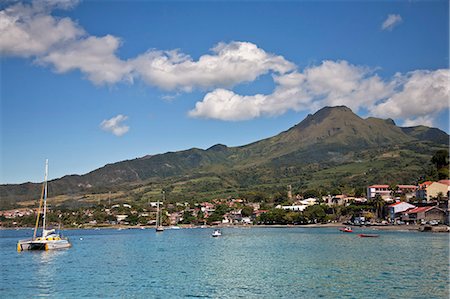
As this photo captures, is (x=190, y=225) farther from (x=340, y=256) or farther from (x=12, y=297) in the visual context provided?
(x=12, y=297)

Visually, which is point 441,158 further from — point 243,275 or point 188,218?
point 243,275

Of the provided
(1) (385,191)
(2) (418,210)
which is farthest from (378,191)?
(2) (418,210)

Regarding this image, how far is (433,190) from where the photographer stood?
136250 mm

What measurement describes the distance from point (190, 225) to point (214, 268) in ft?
458

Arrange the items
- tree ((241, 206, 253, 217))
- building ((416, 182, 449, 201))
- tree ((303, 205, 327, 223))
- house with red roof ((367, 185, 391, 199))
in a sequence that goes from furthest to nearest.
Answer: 1. tree ((241, 206, 253, 217))
2. house with red roof ((367, 185, 391, 199))
3. tree ((303, 205, 327, 223))
4. building ((416, 182, 449, 201))

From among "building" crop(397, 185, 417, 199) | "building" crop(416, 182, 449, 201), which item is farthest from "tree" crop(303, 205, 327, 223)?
"building" crop(416, 182, 449, 201)

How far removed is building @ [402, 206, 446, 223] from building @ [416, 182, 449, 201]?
12.1 metres

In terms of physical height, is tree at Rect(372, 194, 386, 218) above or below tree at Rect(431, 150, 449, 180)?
below

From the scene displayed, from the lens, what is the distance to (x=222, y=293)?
1212 inches

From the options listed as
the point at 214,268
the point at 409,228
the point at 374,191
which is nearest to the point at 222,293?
the point at 214,268

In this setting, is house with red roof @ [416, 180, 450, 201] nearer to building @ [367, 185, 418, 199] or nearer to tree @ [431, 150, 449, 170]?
tree @ [431, 150, 449, 170]

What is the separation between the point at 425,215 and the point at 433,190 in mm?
20046

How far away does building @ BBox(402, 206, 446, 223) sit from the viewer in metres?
116

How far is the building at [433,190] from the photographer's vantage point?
132000 mm
